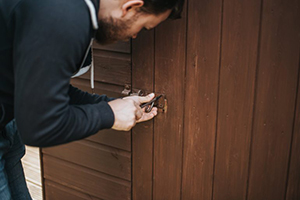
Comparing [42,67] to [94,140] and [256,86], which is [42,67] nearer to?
[256,86]

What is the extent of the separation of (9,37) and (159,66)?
0.74 meters

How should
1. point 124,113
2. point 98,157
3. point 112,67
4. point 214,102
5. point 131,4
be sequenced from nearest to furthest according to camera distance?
1. point 131,4
2. point 124,113
3. point 214,102
4. point 112,67
5. point 98,157

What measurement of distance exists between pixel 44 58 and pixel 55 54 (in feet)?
0.10

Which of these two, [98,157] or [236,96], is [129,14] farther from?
[98,157]

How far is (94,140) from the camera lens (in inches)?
82.5

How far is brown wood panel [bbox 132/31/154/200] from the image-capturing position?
1.73 meters

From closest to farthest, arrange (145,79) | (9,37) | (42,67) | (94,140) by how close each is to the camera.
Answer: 1. (42,67)
2. (9,37)
3. (145,79)
4. (94,140)

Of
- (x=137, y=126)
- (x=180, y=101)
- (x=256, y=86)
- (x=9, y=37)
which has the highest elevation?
(x=9, y=37)

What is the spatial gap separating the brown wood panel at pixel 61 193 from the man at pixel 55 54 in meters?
1.04

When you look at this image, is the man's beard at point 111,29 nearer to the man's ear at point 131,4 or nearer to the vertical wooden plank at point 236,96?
the man's ear at point 131,4

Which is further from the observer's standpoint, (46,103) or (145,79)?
(145,79)

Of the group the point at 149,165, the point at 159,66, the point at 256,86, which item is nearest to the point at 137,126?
the point at 149,165

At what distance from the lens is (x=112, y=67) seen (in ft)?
6.16

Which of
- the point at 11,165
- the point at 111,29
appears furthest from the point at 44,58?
the point at 11,165
